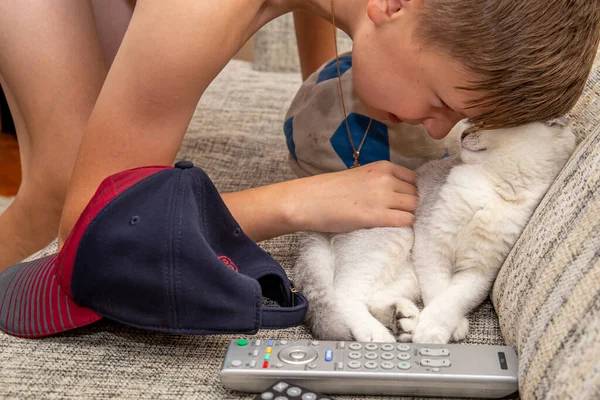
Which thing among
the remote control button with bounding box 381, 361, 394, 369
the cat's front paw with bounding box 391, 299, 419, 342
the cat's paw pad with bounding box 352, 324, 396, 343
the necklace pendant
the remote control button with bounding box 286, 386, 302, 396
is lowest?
the cat's front paw with bounding box 391, 299, 419, 342

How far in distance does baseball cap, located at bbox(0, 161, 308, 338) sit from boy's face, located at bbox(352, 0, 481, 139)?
37 centimetres

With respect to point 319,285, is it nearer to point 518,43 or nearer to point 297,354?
point 297,354

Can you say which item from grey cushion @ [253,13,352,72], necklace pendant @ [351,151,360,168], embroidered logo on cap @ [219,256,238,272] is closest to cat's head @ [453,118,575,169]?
necklace pendant @ [351,151,360,168]

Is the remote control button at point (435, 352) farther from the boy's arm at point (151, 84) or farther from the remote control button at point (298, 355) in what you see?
the boy's arm at point (151, 84)

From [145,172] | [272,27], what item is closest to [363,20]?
[145,172]

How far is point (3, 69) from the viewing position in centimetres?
126

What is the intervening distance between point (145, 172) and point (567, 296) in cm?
53

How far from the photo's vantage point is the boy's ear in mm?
973

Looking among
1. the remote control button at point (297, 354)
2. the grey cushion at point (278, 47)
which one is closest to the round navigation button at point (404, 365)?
the remote control button at point (297, 354)

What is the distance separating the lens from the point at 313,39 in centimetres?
175

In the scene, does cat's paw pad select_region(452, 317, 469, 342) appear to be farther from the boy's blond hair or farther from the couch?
the boy's blond hair

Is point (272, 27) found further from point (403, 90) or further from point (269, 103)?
point (403, 90)

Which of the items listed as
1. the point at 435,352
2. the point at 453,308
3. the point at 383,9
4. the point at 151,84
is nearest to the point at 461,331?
the point at 453,308

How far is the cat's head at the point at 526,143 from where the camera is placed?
3.25ft
